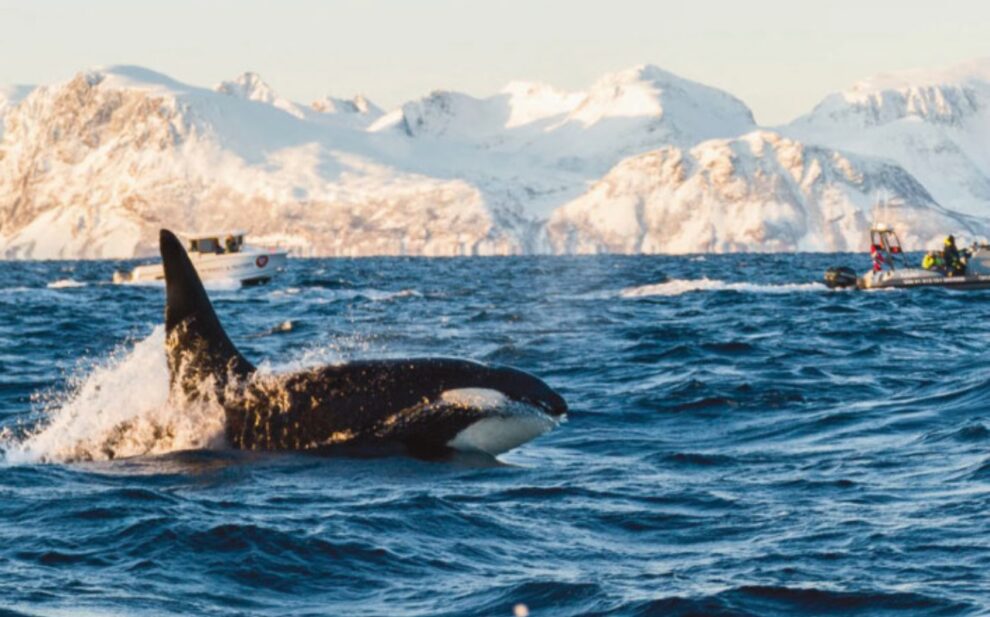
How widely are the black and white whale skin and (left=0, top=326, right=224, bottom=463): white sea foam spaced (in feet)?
0.90

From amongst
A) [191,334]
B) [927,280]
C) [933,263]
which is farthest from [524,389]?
[933,263]

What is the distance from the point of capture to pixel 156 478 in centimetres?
1616

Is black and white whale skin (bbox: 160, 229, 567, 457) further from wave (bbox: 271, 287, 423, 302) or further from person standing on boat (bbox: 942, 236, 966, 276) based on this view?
wave (bbox: 271, 287, 423, 302)

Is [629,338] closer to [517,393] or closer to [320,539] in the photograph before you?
[517,393]

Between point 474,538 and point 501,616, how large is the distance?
2.59 metres

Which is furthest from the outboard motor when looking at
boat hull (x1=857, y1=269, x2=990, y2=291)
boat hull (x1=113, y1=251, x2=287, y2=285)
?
boat hull (x1=113, y1=251, x2=287, y2=285)

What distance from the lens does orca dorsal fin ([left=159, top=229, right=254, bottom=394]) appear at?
1770 cm

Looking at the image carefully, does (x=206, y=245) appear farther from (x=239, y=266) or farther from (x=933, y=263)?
(x=933, y=263)

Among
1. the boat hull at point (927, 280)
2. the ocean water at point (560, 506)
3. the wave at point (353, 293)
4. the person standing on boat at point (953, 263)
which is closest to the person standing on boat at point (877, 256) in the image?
the boat hull at point (927, 280)

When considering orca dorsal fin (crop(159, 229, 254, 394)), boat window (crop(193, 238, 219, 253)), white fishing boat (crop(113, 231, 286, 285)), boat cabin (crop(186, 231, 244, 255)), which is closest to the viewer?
orca dorsal fin (crop(159, 229, 254, 394))

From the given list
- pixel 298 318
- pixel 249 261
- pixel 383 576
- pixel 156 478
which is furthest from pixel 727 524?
pixel 249 261

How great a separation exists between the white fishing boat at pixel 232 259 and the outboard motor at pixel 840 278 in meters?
36.5

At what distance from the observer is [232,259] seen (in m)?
88.8

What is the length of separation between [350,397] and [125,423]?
3087 millimetres
